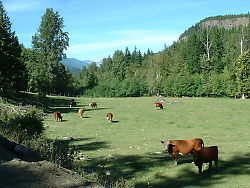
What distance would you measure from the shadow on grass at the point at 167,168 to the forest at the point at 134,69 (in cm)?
2872

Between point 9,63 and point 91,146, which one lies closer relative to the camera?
point 91,146

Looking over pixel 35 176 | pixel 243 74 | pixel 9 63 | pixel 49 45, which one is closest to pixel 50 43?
pixel 49 45

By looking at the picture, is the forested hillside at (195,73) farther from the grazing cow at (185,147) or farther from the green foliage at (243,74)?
the grazing cow at (185,147)

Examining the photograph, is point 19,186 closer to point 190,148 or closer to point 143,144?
point 190,148

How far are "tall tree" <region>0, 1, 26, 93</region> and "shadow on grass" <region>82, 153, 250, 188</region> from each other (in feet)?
94.1

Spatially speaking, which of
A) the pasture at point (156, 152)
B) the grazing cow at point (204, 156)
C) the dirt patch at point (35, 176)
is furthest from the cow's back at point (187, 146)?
the dirt patch at point (35, 176)

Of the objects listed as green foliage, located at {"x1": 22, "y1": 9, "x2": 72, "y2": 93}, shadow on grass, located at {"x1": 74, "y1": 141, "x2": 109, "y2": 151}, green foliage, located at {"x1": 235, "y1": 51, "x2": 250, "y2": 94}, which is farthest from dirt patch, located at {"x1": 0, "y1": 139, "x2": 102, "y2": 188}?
green foliage, located at {"x1": 235, "y1": 51, "x2": 250, "y2": 94}

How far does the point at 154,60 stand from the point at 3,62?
274 ft

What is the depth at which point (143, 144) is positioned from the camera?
1836cm

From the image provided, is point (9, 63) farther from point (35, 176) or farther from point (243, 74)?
point (243, 74)

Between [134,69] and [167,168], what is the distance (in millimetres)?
119123

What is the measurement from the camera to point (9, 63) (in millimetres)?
39938

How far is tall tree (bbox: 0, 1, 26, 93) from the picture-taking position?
39000mm

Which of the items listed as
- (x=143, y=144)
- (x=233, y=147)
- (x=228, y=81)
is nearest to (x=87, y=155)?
(x=143, y=144)
